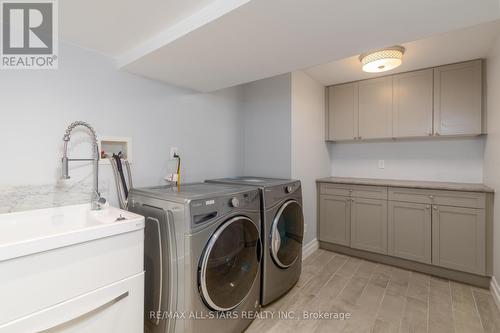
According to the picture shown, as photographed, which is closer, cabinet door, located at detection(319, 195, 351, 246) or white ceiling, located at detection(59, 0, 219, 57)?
white ceiling, located at detection(59, 0, 219, 57)

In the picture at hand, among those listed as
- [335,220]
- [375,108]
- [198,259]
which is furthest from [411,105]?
[198,259]

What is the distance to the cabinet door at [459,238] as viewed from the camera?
2.18 m

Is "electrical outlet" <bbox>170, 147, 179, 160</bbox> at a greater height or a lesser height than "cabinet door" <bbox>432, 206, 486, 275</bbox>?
greater

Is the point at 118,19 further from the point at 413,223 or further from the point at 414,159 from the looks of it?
the point at 414,159

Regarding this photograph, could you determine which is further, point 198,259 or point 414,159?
point 414,159

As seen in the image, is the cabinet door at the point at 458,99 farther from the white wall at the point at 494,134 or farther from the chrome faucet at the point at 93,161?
the chrome faucet at the point at 93,161

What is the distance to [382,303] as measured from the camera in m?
1.93

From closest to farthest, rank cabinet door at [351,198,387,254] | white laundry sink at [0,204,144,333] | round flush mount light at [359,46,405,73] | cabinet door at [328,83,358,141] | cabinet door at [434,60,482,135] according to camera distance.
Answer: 1. white laundry sink at [0,204,144,333]
2. round flush mount light at [359,46,405,73]
3. cabinet door at [434,60,482,135]
4. cabinet door at [351,198,387,254]
5. cabinet door at [328,83,358,141]

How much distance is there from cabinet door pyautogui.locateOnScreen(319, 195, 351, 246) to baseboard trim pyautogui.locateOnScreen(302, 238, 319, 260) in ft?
0.32

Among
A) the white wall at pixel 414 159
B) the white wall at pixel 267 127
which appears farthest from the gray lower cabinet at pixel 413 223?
the white wall at pixel 267 127

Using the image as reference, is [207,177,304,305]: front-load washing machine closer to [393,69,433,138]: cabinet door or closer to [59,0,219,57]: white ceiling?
[59,0,219,57]: white ceiling

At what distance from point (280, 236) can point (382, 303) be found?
1.00 meters

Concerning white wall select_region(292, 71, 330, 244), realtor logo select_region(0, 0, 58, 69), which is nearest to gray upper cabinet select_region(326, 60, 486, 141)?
white wall select_region(292, 71, 330, 244)

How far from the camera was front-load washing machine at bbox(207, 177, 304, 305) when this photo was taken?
1815 millimetres
